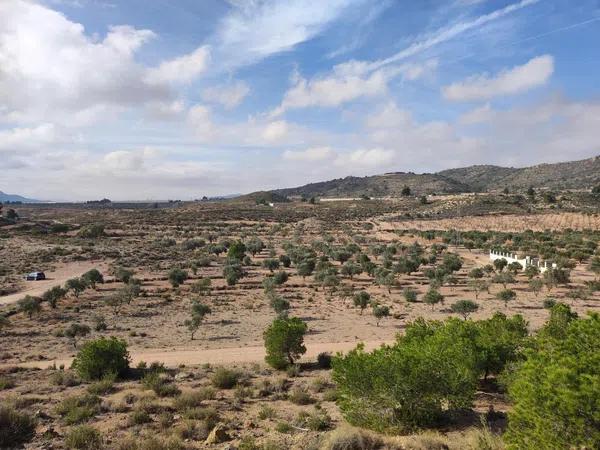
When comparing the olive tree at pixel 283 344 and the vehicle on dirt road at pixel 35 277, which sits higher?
the olive tree at pixel 283 344

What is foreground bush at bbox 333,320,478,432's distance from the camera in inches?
428

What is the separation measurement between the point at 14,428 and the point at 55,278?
4148 cm

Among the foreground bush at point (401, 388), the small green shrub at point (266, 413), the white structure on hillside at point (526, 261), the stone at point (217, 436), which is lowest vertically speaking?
the white structure on hillside at point (526, 261)

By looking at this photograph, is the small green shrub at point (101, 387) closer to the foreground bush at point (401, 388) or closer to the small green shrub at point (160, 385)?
the small green shrub at point (160, 385)

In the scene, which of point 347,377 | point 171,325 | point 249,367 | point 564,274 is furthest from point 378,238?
point 347,377

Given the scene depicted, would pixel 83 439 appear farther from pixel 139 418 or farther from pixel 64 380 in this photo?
pixel 64 380

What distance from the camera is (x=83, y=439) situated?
1098cm

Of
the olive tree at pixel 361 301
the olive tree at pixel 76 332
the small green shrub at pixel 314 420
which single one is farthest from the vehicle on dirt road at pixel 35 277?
the small green shrub at pixel 314 420

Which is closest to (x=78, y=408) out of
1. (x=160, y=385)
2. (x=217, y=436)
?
(x=160, y=385)

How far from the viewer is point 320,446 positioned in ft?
33.4

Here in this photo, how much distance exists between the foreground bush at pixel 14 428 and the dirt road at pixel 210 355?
26.9 feet

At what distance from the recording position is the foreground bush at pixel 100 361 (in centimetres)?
1727

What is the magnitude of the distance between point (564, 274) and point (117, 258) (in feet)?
181

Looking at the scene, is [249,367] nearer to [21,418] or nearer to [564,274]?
[21,418]
